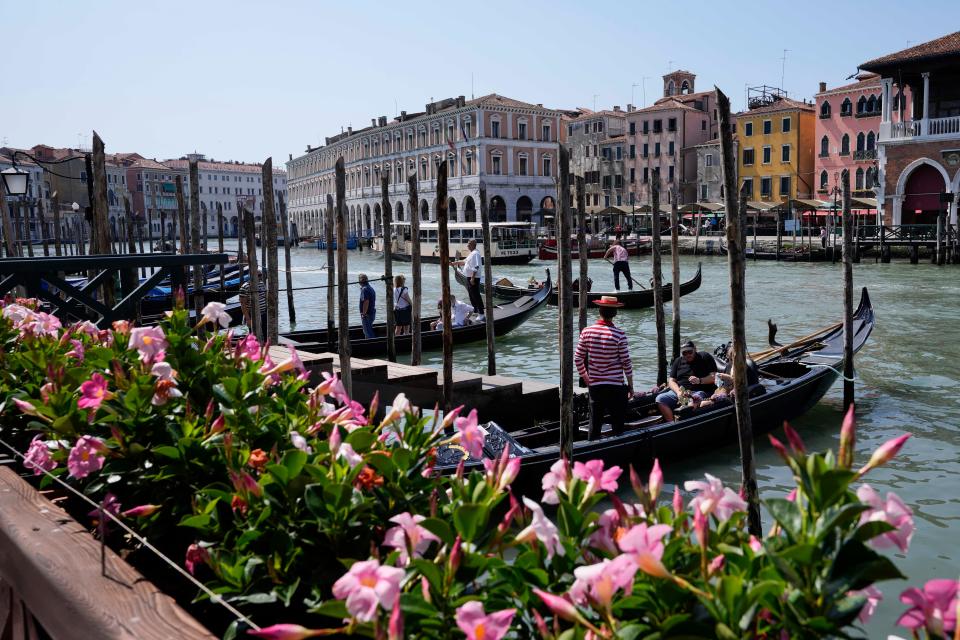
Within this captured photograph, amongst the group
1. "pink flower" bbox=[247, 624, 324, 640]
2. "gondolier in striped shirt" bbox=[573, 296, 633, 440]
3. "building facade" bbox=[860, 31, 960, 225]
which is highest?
"building facade" bbox=[860, 31, 960, 225]

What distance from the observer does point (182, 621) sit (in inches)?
42.6

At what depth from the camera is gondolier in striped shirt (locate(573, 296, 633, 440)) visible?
16.9 ft

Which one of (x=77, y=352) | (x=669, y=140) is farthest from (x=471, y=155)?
(x=77, y=352)

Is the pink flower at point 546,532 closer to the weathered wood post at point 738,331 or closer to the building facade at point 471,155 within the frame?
the weathered wood post at point 738,331

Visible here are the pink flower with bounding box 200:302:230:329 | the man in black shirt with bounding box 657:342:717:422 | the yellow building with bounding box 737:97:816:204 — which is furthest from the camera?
the yellow building with bounding box 737:97:816:204

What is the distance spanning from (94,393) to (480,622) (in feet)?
3.44

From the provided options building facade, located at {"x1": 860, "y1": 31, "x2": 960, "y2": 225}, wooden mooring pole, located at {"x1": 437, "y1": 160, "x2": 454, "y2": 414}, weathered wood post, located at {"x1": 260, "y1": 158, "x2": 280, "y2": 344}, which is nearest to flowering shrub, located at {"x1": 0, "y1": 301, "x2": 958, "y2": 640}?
wooden mooring pole, located at {"x1": 437, "y1": 160, "x2": 454, "y2": 414}

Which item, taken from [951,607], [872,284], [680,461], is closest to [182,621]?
[951,607]

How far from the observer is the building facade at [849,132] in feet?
96.7

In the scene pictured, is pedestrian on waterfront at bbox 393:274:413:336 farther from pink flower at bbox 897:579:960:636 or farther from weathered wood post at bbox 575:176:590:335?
pink flower at bbox 897:579:960:636

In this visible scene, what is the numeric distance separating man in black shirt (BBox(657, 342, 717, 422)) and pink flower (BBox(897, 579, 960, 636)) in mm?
5224

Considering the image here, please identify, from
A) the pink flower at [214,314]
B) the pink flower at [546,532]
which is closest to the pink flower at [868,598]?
the pink flower at [546,532]

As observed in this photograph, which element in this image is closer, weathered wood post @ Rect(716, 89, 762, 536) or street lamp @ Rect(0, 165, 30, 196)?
weathered wood post @ Rect(716, 89, 762, 536)

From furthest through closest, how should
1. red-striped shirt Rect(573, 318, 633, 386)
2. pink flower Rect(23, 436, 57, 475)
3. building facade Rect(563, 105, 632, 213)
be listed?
building facade Rect(563, 105, 632, 213)
red-striped shirt Rect(573, 318, 633, 386)
pink flower Rect(23, 436, 57, 475)
